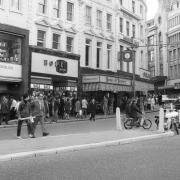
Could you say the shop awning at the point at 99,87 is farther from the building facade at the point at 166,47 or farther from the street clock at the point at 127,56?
the building facade at the point at 166,47

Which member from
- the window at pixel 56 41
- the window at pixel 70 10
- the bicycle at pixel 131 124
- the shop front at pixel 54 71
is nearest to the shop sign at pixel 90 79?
the shop front at pixel 54 71

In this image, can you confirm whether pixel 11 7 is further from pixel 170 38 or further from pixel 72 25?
pixel 170 38

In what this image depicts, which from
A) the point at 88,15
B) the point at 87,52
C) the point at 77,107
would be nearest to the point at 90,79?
the point at 87,52

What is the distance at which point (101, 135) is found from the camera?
54.6ft

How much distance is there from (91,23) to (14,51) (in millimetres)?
10379

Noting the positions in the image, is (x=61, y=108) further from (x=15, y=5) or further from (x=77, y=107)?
(x=15, y=5)

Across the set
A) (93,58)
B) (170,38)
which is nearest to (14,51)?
(93,58)

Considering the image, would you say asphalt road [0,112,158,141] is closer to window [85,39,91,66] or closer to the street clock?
the street clock

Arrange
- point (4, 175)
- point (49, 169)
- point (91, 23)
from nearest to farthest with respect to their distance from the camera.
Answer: point (4, 175), point (49, 169), point (91, 23)

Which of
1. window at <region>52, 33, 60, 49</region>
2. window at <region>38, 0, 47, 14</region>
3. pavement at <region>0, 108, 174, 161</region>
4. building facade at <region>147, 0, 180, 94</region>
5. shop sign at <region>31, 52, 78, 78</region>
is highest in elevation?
building facade at <region>147, 0, 180, 94</region>

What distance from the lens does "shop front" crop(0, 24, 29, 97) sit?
1126 inches

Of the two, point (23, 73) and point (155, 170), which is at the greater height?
point (23, 73)

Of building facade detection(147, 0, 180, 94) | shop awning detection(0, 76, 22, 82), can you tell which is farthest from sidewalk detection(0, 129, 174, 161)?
building facade detection(147, 0, 180, 94)

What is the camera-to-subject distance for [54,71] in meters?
32.5
